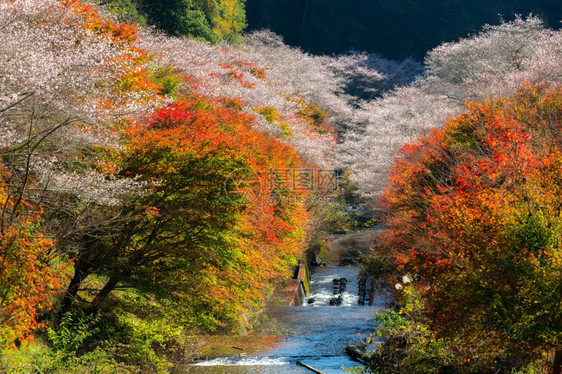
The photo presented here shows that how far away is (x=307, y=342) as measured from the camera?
51.2ft

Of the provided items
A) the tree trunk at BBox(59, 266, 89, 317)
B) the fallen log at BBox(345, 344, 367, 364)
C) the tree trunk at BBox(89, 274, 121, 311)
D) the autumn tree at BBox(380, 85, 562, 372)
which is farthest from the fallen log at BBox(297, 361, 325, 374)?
the tree trunk at BBox(59, 266, 89, 317)

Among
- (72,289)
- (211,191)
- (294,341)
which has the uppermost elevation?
(211,191)

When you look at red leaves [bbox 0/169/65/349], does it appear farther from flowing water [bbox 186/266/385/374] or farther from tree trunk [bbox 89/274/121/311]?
flowing water [bbox 186/266/385/374]

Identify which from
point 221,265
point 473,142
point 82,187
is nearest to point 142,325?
point 221,265

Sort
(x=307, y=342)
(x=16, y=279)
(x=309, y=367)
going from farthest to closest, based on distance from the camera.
→ (x=307, y=342) < (x=309, y=367) < (x=16, y=279)

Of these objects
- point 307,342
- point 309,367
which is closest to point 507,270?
point 309,367

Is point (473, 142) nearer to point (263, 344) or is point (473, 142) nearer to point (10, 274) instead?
point (263, 344)

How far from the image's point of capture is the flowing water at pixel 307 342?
1252 centimetres

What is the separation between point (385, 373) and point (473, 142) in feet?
27.9

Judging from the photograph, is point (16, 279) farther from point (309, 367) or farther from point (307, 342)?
point (307, 342)

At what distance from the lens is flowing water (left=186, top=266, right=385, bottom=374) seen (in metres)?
12.5

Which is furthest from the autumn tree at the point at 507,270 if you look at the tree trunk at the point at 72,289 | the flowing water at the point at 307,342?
the tree trunk at the point at 72,289

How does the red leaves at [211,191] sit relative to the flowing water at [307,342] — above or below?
above

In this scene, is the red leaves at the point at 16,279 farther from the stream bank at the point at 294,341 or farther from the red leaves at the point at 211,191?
the stream bank at the point at 294,341
